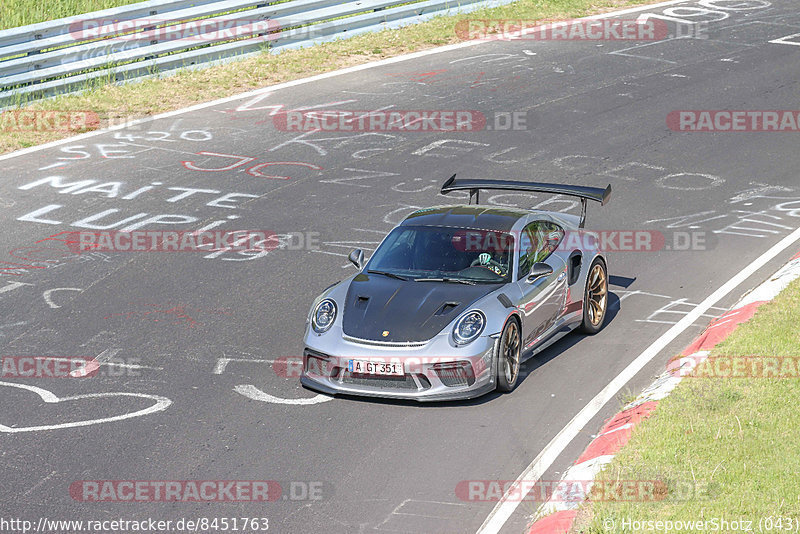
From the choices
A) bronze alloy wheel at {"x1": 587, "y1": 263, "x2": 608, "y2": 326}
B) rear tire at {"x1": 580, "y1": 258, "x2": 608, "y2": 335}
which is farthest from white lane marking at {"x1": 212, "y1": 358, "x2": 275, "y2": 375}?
bronze alloy wheel at {"x1": 587, "y1": 263, "x2": 608, "y2": 326}

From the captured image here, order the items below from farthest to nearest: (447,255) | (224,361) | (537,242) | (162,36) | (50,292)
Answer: (162,36) < (50,292) < (537,242) < (447,255) < (224,361)

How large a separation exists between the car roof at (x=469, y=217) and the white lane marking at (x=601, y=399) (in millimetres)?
1727

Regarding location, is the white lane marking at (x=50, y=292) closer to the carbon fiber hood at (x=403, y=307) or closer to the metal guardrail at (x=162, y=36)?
the carbon fiber hood at (x=403, y=307)

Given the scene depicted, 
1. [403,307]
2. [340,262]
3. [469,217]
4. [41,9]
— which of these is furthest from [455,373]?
[41,9]

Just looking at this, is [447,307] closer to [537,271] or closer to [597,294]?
[537,271]

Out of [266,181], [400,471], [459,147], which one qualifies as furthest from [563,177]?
[400,471]

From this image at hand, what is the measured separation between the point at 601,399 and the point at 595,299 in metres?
1.88

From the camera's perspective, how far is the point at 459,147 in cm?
1636

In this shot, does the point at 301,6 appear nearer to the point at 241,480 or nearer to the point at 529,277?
the point at 529,277

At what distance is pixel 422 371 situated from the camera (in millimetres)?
8469

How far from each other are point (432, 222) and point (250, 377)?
227 cm

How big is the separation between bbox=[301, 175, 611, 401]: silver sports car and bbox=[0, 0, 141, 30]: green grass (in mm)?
12986

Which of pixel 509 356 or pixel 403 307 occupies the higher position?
pixel 403 307

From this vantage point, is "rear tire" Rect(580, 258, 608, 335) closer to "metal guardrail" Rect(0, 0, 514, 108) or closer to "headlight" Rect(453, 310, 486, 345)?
"headlight" Rect(453, 310, 486, 345)
